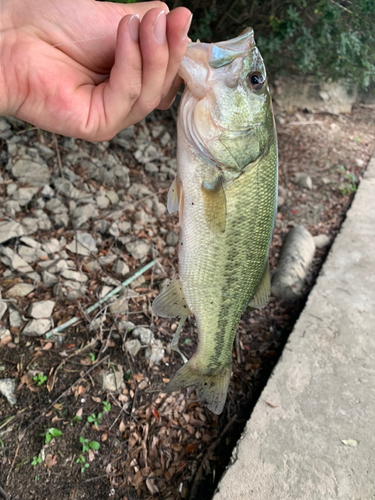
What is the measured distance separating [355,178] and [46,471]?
18.8 ft

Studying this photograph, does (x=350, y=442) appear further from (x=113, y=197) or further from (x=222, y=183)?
(x=113, y=197)

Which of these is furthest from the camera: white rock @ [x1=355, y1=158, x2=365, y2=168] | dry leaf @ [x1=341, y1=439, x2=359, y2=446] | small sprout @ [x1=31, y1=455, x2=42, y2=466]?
white rock @ [x1=355, y1=158, x2=365, y2=168]

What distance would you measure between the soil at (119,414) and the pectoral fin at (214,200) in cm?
→ 164

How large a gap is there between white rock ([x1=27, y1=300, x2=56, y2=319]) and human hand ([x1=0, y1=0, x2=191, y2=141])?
1537mm

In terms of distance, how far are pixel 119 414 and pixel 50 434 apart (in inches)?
17.1

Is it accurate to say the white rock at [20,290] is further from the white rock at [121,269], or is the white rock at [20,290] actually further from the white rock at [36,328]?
the white rock at [121,269]

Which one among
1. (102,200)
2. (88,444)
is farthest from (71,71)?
(102,200)

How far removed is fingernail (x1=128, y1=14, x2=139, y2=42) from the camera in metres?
1.23

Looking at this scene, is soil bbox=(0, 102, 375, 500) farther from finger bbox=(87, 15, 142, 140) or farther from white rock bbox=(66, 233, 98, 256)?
finger bbox=(87, 15, 142, 140)

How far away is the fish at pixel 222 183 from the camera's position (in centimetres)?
142

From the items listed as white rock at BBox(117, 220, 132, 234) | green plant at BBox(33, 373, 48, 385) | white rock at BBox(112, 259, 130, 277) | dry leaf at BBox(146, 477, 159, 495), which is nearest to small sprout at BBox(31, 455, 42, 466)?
green plant at BBox(33, 373, 48, 385)

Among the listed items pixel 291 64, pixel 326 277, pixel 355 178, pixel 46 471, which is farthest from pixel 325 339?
pixel 291 64

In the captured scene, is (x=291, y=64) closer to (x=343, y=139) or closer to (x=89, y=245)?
(x=343, y=139)

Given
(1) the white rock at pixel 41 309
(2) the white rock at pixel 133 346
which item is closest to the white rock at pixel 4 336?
(1) the white rock at pixel 41 309
